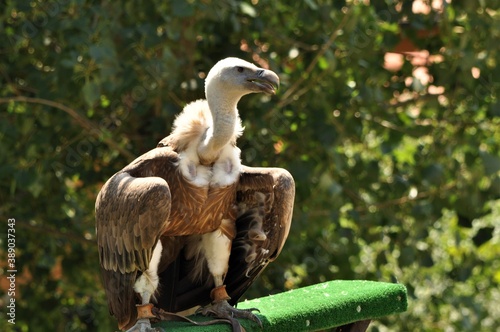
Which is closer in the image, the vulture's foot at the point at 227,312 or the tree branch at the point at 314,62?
the vulture's foot at the point at 227,312

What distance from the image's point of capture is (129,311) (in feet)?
11.4

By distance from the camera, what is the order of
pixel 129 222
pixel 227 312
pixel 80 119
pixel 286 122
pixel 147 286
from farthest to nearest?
pixel 286 122
pixel 80 119
pixel 227 312
pixel 147 286
pixel 129 222

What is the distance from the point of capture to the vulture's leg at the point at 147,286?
3420 mm

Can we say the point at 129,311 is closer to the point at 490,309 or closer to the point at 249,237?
the point at 249,237

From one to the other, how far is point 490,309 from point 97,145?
3.09m

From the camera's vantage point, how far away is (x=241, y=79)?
3.35m

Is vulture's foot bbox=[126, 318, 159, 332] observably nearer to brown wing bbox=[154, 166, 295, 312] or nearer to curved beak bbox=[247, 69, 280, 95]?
brown wing bbox=[154, 166, 295, 312]

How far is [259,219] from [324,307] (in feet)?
1.24

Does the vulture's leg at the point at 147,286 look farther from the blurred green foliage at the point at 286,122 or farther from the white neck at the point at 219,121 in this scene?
the blurred green foliage at the point at 286,122

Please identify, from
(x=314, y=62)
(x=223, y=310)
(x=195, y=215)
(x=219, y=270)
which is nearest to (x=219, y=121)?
(x=195, y=215)

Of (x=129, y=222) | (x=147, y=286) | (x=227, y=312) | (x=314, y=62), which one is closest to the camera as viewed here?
(x=129, y=222)

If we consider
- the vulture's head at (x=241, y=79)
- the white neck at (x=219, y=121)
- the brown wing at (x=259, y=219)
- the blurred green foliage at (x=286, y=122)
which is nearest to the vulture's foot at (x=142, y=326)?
the brown wing at (x=259, y=219)

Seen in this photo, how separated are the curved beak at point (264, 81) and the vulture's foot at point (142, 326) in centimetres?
82

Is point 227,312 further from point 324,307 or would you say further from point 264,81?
point 264,81
